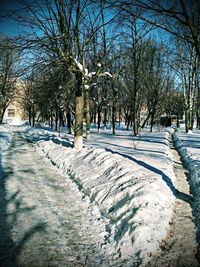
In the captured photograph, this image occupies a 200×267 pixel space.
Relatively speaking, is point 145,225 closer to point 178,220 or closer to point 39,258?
point 178,220

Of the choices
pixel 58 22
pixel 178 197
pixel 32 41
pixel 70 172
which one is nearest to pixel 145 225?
pixel 178 197

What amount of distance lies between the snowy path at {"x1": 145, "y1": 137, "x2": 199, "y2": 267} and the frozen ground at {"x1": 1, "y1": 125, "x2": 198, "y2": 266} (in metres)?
0.12

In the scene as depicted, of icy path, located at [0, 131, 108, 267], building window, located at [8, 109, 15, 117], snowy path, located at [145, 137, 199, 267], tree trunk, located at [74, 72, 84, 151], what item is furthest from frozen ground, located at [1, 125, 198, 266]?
building window, located at [8, 109, 15, 117]

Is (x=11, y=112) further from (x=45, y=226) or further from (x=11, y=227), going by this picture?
(x=45, y=226)

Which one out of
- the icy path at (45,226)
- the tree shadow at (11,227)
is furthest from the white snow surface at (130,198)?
the tree shadow at (11,227)

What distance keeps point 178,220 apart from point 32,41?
9.77 m

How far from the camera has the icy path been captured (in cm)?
410

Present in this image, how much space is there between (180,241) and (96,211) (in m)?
2.14

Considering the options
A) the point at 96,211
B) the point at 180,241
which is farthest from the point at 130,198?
the point at 180,241

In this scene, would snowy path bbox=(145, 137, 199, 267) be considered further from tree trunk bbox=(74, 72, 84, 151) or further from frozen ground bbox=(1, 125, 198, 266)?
tree trunk bbox=(74, 72, 84, 151)

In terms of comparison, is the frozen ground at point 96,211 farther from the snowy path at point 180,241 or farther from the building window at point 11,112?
the building window at point 11,112

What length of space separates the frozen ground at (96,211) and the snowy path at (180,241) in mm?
116

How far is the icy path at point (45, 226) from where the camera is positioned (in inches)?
161

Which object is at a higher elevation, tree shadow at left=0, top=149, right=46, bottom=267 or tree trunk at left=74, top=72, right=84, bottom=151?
tree trunk at left=74, top=72, right=84, bottom=151
